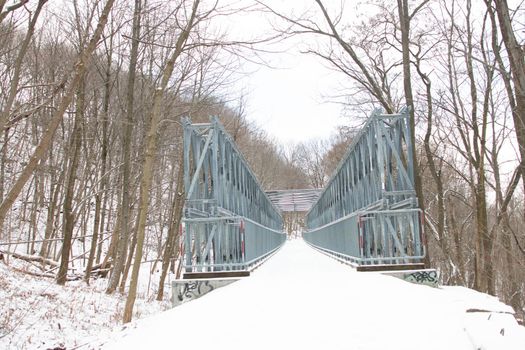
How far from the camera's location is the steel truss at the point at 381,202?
360 inches

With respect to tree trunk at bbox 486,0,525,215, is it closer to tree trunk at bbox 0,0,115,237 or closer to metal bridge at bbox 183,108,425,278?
metal bridge at bbox 183,108,425,278

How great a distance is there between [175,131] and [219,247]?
13.2 metres

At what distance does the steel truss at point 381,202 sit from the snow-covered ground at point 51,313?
5654mm

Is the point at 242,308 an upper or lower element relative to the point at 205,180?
lower

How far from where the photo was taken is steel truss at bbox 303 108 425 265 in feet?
30.0

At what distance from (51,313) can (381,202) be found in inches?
303

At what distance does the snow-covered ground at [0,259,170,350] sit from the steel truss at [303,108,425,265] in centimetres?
565

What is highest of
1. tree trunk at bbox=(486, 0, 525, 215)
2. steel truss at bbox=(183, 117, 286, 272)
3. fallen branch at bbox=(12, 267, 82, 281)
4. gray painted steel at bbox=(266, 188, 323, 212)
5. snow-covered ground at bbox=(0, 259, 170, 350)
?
gray painted steel at bbox=(266, 188, 323, 212)

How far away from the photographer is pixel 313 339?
169 inches

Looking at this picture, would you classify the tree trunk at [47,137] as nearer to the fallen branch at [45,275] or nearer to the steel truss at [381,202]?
the steel truss at [381,202]

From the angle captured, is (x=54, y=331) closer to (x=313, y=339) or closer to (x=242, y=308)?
(x=242, y=308)

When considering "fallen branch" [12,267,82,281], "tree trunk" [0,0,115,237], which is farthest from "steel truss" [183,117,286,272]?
"fallen branch" [12,267,82,281]

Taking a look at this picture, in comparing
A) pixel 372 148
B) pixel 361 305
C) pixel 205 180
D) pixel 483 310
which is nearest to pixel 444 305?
pixel 483 310

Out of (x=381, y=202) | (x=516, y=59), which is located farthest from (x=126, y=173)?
(x=516, y=59)
